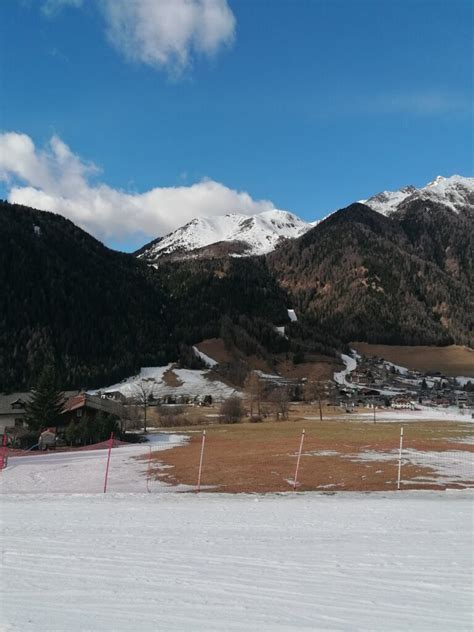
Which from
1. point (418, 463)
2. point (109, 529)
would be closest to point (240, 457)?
point (418, 463)

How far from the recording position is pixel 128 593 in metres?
7.36

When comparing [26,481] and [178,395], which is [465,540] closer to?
[26,481]

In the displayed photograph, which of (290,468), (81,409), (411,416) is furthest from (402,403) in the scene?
(290,468)

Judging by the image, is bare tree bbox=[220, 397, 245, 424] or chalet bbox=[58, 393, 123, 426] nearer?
chalet bbox=[58, 393, 123, 426]

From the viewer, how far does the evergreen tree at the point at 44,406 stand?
5984 centimetres

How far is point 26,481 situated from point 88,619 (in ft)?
75.1

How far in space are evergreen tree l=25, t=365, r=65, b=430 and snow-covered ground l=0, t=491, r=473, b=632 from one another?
153 ft

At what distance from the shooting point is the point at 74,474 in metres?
29.4

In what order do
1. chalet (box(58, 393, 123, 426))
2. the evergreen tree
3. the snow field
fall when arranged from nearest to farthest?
the evergreen tree
chalet (box(58, 393, 123, 426))
the snow field

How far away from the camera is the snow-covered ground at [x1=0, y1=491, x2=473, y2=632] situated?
639 centimetres

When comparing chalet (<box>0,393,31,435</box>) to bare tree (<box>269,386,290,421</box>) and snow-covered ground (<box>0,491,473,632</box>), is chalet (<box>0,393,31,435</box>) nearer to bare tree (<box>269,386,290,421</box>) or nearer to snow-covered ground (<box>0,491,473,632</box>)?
bare tree (<box>269,386,290,421</box>)

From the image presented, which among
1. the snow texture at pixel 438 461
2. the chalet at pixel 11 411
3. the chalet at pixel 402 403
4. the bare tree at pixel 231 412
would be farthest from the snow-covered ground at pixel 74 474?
the chalet at pixel 402 403

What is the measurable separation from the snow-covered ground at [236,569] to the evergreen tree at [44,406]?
46.7m

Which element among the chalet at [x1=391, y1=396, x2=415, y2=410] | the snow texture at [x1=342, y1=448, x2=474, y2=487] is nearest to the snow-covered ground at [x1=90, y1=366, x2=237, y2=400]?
the chalet at [x1=391, y1=396, x2=415, y2=410]
